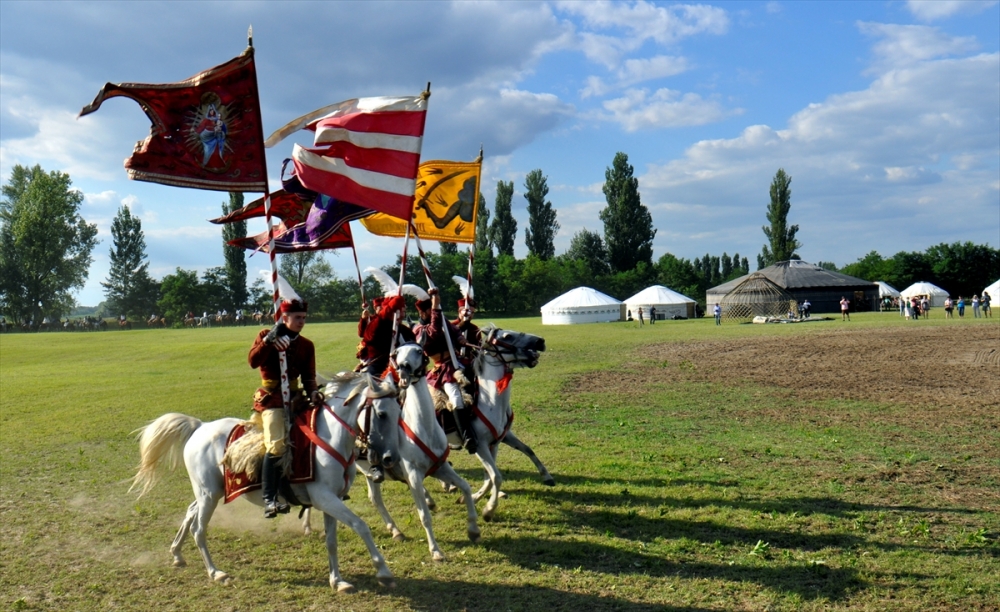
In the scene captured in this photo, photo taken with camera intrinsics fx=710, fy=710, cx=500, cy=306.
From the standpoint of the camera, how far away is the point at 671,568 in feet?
22.6

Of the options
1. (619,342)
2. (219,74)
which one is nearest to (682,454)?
(219,74)

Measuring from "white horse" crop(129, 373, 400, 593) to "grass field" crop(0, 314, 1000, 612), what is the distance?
418mm

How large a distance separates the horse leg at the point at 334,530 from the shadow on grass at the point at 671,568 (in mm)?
1531

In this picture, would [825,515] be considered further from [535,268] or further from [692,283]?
[692,283]

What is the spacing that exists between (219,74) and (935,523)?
8839mm

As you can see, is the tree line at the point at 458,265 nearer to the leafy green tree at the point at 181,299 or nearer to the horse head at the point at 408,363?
the leafy green tree at the point at 181,299

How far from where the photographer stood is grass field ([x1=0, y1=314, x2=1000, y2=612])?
646 cm

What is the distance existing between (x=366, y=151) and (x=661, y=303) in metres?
62.1

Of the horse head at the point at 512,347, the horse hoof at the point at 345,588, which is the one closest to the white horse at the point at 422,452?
the horse hoof at the point at 345,588

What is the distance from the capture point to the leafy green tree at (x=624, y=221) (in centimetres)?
8488

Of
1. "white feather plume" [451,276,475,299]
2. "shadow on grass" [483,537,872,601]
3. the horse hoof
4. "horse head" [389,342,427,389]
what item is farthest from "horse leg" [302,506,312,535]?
"white feather plume" [451,276,475,299]

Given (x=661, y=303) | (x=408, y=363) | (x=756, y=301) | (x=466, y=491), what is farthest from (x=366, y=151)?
(x=661, y=303)

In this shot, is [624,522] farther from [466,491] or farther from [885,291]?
[885,291]

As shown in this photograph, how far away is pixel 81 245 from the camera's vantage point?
8150 centimetres
